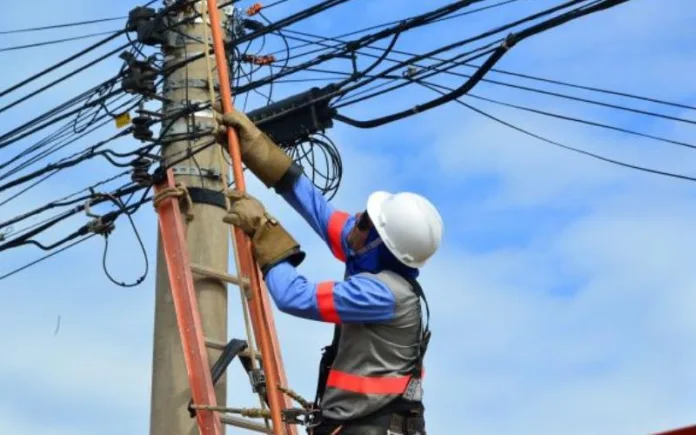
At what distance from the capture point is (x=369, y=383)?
22.2 ft

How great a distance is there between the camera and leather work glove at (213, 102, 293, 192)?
23.9 feet

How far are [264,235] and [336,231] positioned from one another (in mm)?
675

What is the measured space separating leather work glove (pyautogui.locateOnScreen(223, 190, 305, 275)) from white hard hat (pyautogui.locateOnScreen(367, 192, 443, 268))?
1.27ft

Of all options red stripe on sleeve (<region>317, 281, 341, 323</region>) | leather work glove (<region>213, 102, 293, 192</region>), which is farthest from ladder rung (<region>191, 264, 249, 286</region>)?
red stripe on sleeve (<region>317, 281, 341, 323</region>)

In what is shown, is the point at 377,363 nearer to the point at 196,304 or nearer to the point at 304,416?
the point at 304,416

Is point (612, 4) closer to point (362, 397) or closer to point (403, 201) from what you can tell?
point (403, 201)

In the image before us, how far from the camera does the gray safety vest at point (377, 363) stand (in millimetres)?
6746

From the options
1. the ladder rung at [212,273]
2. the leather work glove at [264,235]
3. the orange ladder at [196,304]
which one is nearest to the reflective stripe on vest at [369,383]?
the leather work glove at [264,235]

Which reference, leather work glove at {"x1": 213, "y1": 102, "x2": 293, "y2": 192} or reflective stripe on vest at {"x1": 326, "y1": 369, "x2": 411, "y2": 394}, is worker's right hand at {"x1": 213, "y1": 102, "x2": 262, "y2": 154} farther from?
reflective stripe on vest at {"x1": 326, "y1": 369, "x2": 411, "y2": 394}

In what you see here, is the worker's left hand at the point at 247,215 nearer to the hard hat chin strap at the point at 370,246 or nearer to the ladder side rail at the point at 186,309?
the hard hat chin strap at the point at 370,246

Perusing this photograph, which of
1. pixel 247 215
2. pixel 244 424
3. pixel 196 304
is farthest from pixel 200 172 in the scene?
pixel 247 215

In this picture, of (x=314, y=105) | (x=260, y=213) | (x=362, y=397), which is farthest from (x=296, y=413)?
(x=314, y=105)

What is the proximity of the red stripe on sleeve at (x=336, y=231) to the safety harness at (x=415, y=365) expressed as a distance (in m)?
0.50

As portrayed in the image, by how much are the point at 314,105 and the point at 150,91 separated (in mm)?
1204
